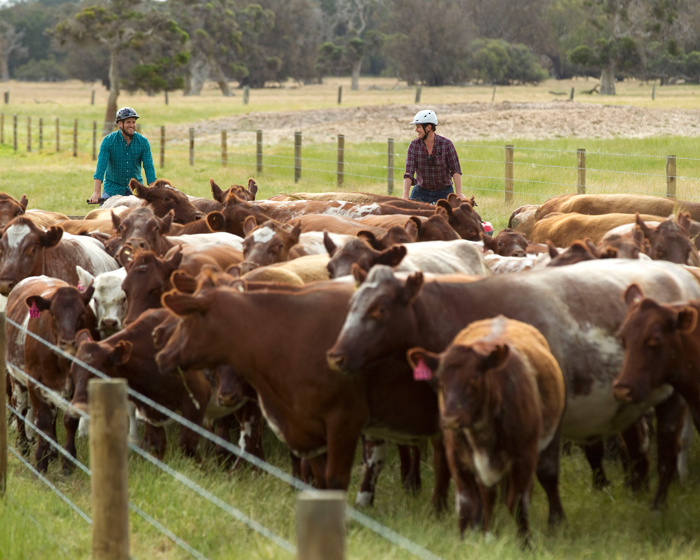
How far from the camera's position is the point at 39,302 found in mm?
6598

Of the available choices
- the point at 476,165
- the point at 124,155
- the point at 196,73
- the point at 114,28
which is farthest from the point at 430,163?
the point at 196,73

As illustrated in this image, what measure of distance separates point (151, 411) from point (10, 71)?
105607mm

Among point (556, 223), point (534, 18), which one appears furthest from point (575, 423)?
point (534, 18)

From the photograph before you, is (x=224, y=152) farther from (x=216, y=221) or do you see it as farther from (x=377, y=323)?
(x=377, y=323)

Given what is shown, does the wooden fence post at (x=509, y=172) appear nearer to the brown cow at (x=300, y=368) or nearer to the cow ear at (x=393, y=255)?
the cow ear at (x=393, y=255)

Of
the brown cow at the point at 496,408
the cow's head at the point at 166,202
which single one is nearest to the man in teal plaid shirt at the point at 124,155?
the cow's head at the point at 166,202

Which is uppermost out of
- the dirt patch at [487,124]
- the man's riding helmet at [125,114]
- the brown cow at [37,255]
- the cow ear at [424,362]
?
the dirt patch at [487,124]

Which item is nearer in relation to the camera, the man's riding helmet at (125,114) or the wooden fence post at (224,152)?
the man's riding helmet at (125,114)

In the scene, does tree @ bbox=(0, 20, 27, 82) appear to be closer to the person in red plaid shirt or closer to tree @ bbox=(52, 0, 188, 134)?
tree @ bbox=(52, 0, 188, 134)

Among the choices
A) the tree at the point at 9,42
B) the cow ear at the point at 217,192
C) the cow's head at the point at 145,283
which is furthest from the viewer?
the tree at the point at 9,42

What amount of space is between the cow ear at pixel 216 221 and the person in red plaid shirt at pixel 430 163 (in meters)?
2.68

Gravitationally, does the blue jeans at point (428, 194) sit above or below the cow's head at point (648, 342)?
above

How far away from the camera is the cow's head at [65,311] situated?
653 centimetres

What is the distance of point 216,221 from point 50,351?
3.62m
